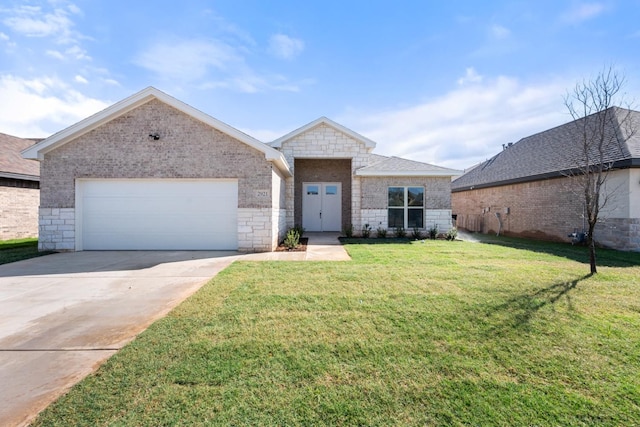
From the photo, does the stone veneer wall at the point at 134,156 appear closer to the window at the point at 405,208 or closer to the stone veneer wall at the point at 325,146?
the stone veneer wall at the point at 325,146

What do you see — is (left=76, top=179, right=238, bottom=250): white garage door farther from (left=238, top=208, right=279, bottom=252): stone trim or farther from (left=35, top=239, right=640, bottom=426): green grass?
(left=35, top=239, right=640, bottom=426): green grass

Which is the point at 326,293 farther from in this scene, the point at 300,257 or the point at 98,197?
the point at 98,197

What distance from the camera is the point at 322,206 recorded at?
622 inches

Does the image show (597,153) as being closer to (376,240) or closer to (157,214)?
(376,240)

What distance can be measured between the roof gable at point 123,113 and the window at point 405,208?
6.77 m

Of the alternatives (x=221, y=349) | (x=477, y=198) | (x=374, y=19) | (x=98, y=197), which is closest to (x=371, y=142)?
(x=374, y=19)

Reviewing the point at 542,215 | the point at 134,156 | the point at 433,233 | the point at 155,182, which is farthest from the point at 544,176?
the point at 134,156

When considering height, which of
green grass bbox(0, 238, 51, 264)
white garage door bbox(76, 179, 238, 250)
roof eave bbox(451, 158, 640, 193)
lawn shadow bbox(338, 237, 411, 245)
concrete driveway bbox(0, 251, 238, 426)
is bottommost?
concrete driveway bbox(0, 251, 238, 426)

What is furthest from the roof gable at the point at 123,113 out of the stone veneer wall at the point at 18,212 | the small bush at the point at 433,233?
the small bush at the point at 433,233

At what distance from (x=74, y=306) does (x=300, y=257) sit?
5.22 meters

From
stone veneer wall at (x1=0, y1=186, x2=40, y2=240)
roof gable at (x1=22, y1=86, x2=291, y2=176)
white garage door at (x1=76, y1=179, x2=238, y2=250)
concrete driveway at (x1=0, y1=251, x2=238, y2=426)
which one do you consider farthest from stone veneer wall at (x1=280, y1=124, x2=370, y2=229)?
stone veneer wall at (x1=0, y1=186, x2=40, y2=240)

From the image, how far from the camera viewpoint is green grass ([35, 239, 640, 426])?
2127mm

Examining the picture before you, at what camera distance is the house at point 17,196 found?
12367 mm

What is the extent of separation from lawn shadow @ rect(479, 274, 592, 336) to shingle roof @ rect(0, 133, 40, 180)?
A: 731 inches
